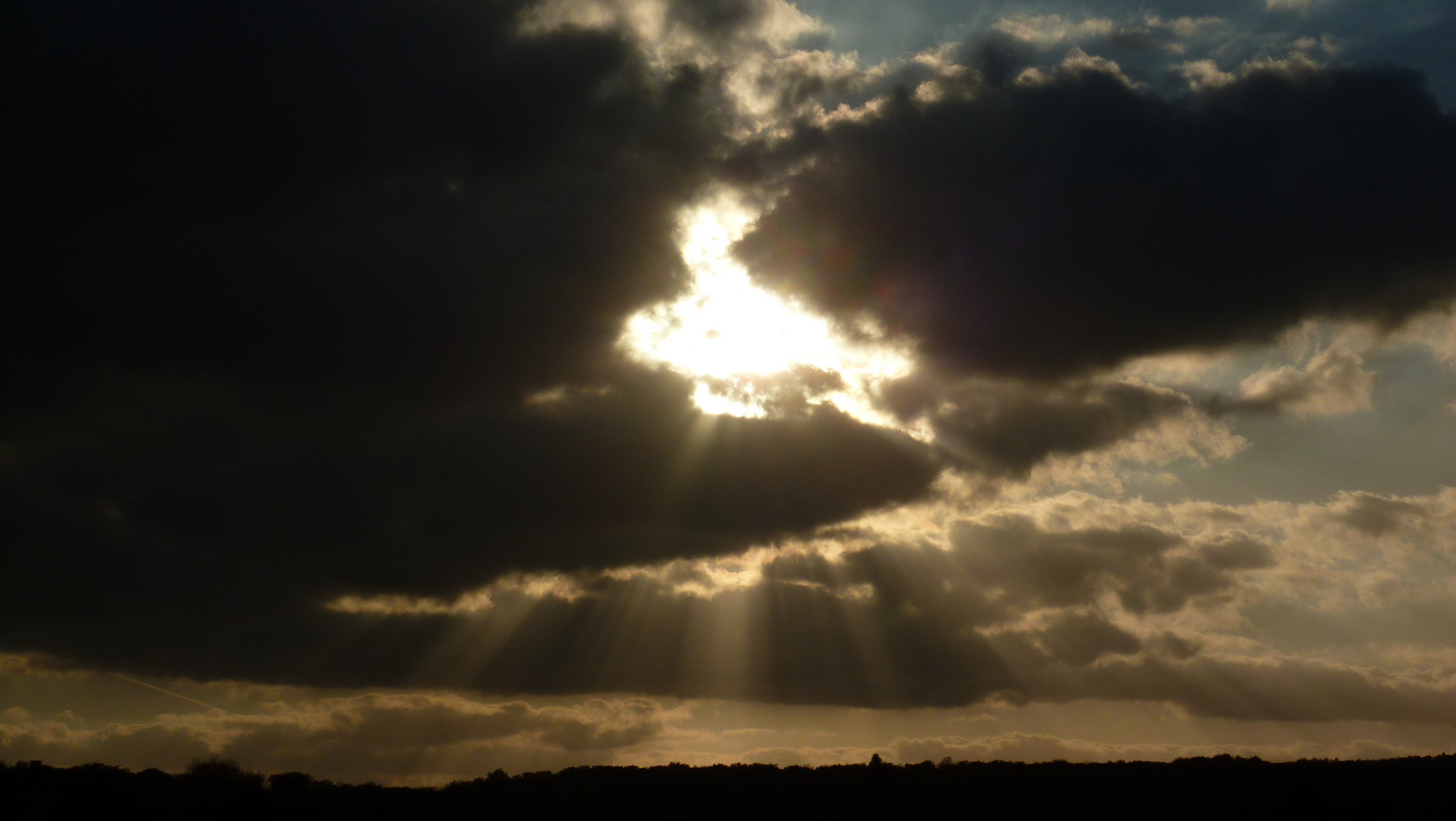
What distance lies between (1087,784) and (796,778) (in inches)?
723

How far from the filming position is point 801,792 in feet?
209

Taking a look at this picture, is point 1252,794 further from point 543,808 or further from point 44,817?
point 44,817

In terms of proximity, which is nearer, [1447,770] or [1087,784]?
[1447,770]

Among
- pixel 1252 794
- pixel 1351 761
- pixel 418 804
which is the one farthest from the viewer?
pixel 418 804

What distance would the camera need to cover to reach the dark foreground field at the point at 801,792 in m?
54.4

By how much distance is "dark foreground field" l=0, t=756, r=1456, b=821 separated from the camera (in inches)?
2142

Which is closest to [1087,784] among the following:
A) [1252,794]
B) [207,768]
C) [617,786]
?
[1252,794]

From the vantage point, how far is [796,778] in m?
66.5

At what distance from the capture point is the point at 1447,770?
55125 mm

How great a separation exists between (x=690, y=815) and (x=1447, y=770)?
140 feet

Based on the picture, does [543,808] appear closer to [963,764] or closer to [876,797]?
Answer: [876,797]

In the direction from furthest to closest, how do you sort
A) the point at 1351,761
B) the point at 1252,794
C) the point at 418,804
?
1. the point at 418,804
2. the point at 1351,761
3. the point at 1252,794

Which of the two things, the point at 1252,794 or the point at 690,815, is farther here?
the point at 690,815

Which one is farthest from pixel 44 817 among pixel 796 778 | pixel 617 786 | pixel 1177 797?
pixel 1177 797
